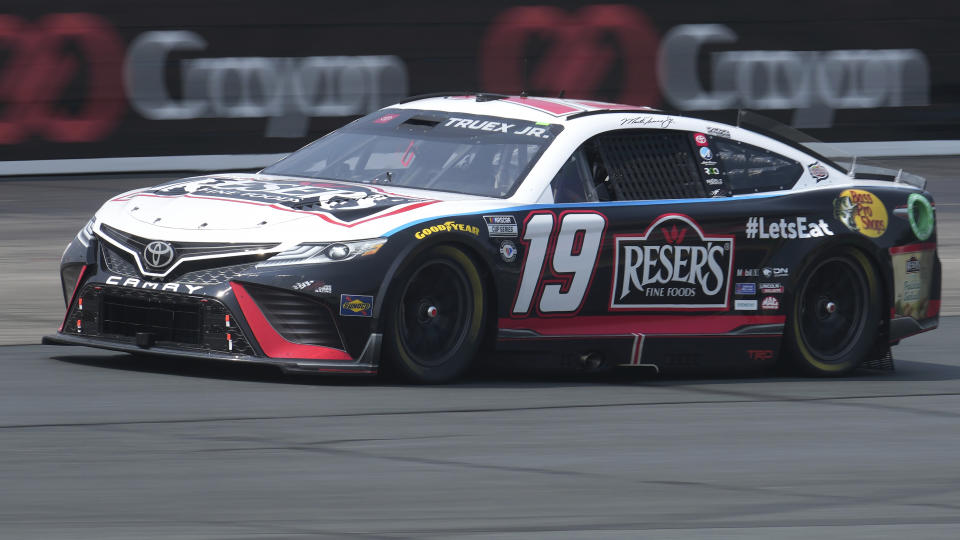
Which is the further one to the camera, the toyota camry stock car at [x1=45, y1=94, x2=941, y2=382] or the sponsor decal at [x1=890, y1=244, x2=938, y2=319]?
the sponsor decal at [x1=890, y1=244, x2=938, y2=319]

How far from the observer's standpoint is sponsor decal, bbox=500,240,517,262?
7726 mm

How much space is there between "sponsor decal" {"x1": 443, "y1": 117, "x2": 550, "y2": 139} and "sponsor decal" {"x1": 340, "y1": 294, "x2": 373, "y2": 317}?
1445 millimetres

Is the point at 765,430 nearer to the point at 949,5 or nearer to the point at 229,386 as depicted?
the point at 229,386

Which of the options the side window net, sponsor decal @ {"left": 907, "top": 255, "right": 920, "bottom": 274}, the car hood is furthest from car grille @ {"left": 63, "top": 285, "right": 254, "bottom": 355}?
sponsor decal @ {"left": 907, "top": 255, "right": 920, "bottom": 274}

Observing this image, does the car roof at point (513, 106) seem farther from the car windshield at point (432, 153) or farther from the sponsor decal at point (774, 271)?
the sponsor decal at point (774, 271)

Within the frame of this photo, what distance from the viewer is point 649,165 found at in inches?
334

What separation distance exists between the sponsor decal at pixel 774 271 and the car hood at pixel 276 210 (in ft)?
5.18

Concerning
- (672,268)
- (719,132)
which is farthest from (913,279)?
(672,268)

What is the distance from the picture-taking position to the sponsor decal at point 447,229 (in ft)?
24.4

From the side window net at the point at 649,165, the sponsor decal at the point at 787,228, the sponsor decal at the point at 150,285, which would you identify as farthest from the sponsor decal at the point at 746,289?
the sponsor decal at the point at 150,285

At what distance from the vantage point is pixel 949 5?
21.2 metres

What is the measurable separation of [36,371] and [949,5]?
15.9m

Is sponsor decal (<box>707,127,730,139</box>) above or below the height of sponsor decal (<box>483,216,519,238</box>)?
above

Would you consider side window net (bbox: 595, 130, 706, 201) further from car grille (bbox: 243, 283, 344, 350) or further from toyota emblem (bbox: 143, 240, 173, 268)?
toyota emblem (bbox: 143, 240, 173, 268)
